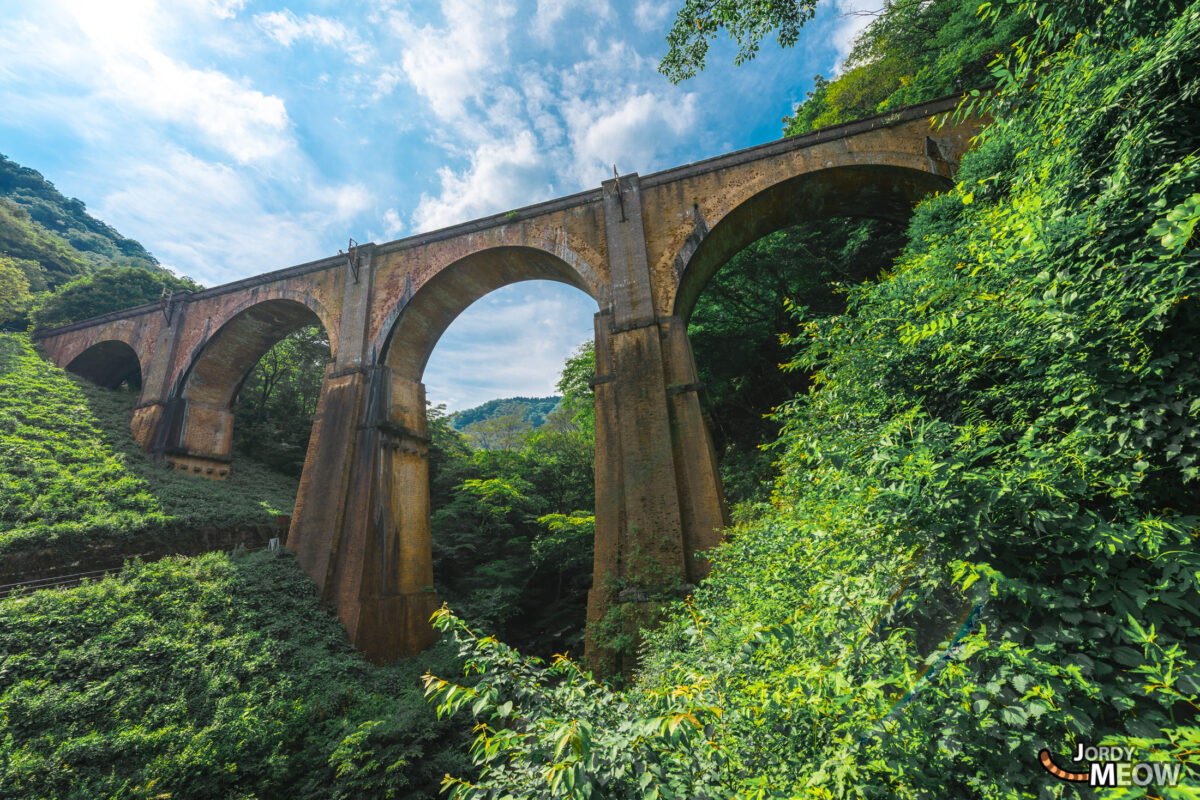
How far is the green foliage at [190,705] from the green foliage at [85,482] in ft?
6.25

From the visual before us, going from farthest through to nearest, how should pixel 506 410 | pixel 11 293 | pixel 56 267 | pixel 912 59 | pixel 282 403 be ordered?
pixel 506 410, pixel 56 267, pixel 282 403, pixel 11 293, pixel 912 59

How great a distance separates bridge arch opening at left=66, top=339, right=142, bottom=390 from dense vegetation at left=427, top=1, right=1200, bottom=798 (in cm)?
2030

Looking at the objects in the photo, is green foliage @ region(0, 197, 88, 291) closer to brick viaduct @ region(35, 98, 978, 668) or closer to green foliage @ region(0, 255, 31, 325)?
green foliage @ region(0, 255, 31, 325)

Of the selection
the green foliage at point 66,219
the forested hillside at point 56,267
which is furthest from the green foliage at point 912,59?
the green foliage at point 66,219

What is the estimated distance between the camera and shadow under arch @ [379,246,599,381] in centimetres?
1008

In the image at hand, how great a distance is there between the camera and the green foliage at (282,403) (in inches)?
649

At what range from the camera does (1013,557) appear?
1.95 meters

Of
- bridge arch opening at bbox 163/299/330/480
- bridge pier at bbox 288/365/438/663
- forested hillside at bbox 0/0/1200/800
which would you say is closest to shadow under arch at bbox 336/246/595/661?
bridge pier at bbox 288/365/438/663

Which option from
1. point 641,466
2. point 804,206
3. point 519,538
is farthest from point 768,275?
point 519,538

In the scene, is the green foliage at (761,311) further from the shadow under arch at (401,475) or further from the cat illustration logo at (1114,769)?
the cat illustration logo at (1114,769)

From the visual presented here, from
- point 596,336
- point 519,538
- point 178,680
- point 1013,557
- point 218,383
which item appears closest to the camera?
point 1013,557

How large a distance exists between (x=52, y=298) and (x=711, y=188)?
24.9 metres

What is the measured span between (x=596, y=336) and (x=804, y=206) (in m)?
4.92

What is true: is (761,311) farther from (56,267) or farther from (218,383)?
(56,267)
